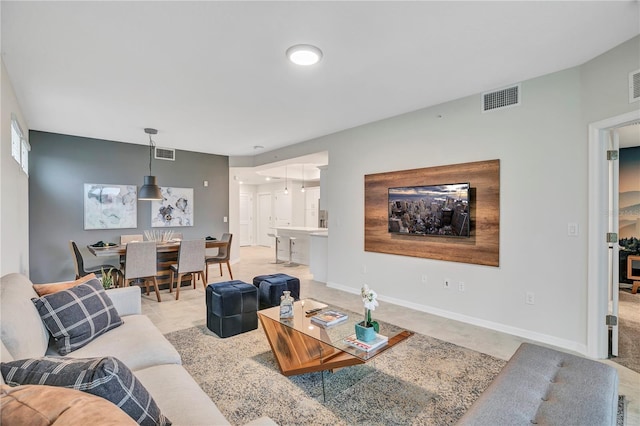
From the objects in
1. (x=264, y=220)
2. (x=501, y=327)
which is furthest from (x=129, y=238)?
(x=264, y=220)

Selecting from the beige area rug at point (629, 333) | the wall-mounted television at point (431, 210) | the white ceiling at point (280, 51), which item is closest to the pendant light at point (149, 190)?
the white ceiling at point (280, 51)

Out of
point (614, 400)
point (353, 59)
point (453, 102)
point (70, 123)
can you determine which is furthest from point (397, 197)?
point (70, 123)

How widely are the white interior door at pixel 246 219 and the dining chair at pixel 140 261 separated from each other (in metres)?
7.18

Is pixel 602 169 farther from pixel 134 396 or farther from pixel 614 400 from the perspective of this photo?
pixel 134 396

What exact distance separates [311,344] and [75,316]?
157 centimetres

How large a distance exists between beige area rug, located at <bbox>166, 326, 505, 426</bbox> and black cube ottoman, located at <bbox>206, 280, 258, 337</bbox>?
0.21m

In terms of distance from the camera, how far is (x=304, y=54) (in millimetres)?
2584

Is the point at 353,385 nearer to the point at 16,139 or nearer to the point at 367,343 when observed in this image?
the point at 367,343

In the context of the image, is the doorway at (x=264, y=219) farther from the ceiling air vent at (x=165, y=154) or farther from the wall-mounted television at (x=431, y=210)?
the wall-mounted television at (x=431, y=210)

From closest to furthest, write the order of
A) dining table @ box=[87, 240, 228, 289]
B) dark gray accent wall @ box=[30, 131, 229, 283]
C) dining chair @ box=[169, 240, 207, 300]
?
dining chair @ box=[169, 240, 207, 300]
dining table @ box=[87, 240, 228, 289]
dark gray accent wall @ box=[30, 131, 229, 283]

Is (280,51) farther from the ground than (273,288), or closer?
farther from the ground

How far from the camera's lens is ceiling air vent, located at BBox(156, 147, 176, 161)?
6332mm

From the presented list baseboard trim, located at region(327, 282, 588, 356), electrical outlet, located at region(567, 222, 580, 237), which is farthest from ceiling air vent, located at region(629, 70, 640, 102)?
baseboard trim, located at region(327, 282, 588, 356)

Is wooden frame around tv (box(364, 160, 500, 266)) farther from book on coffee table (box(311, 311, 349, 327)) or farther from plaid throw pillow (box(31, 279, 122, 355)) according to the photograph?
plaid throw pillow (box(31, 279, 122, 355))
